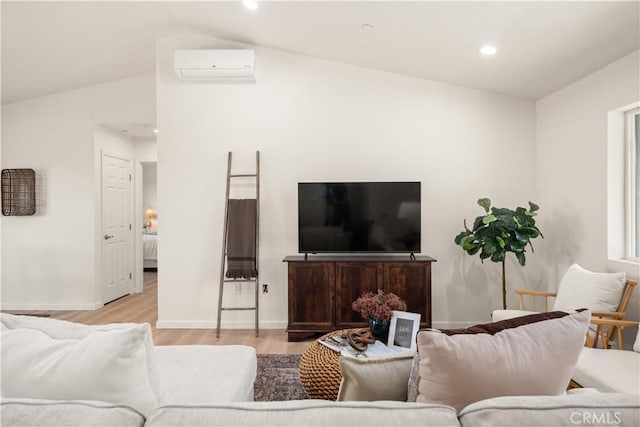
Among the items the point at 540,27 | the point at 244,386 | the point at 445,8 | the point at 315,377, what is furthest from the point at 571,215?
the point at 244,386

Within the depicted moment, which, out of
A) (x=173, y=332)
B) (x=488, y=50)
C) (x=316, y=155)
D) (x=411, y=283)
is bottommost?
(x=173, y=332)

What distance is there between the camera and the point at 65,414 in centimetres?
92

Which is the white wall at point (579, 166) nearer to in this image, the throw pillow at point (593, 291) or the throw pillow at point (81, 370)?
the throw pillow at point (593, 291)

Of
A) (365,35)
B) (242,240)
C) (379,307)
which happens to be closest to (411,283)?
(379,307)

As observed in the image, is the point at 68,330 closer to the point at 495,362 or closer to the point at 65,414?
the point at 65,414

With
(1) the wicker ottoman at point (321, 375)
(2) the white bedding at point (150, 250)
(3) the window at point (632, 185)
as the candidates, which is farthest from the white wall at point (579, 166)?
(2) the white bedding at point (150, 250)

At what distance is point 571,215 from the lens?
12.8ft

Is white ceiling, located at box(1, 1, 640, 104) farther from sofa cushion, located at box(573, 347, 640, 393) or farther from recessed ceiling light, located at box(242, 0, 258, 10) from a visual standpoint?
sofa cushion, located at box(573, 347, 640, 393)

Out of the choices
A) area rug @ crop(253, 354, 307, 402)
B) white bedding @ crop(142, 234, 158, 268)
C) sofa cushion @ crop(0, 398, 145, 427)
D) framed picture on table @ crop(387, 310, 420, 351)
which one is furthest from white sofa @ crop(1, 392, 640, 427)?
white bedding @ crop(142, 234, 158, 268)

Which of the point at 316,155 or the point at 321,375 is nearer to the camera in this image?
the point at 321,375

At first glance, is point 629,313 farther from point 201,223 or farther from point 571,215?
point 201,223

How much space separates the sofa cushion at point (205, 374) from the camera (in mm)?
1723

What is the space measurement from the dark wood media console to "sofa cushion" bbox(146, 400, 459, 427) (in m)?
3.11

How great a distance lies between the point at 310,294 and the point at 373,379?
2.90m
